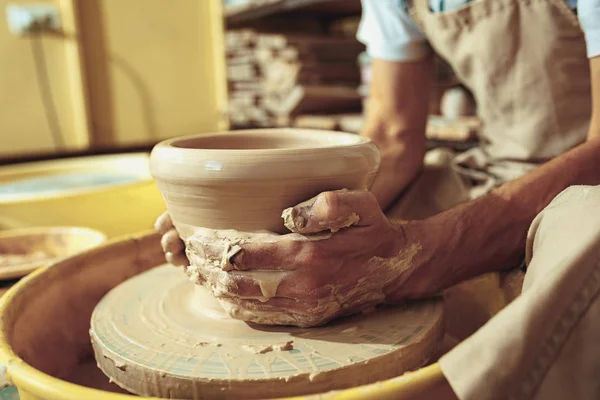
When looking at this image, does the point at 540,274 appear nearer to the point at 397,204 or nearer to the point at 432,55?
the point at 397,204

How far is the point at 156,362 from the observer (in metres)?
0.70

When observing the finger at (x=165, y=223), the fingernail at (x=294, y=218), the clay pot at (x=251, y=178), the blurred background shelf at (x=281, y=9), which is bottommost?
the finger at (x=165, y=223)

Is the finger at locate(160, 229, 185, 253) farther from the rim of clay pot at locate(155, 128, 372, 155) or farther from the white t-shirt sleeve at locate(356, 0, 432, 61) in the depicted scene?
the white t-shirt sleeve at locate(356, 0, 432, 61)

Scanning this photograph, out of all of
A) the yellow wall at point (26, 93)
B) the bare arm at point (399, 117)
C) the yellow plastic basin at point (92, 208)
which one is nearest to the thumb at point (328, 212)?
the bare arm at point (399, 117)

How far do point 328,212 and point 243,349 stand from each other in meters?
0.22

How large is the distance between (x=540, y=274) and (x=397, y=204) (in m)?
0.69

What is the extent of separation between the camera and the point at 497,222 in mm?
879

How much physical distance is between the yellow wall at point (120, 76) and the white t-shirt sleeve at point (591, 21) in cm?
295

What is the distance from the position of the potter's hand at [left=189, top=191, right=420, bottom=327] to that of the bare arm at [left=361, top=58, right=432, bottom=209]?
1.80ft

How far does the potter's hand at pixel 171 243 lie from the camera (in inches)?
33.3

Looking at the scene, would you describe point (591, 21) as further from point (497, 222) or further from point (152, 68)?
point (152, 68)

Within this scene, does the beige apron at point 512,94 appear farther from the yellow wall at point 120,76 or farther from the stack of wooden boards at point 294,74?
the yellow wall at point 120,76

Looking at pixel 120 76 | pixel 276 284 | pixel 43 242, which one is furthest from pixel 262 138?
pixel 120 76

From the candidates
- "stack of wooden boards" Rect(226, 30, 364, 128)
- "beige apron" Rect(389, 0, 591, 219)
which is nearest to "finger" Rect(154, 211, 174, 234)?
"beige apron" Rect(389, 0, 591, 219)
